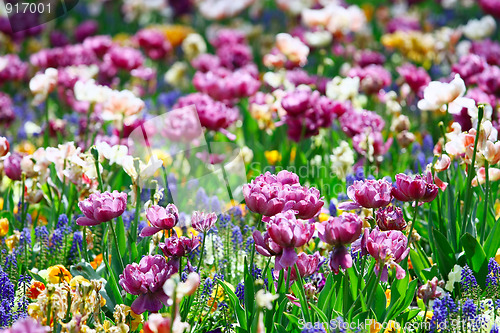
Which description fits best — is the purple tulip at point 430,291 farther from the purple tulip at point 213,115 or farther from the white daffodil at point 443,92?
the purple tulip at point 213,115

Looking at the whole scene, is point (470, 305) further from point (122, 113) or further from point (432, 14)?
point (432, 14)

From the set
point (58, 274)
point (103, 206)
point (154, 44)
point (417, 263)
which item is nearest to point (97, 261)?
point (58, 274)

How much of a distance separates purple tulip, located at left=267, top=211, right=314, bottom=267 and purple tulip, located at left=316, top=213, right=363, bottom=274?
5cm

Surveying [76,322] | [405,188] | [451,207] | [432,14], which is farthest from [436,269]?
[432,14]

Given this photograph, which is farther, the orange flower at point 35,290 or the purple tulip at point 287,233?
the orange flower at point 35,290

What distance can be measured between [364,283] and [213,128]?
4.55 ft

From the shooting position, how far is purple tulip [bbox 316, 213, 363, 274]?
1.46 meters

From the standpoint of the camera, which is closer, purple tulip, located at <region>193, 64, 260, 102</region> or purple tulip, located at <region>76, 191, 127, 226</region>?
purple tulip, located at <region>76, 191, 127, 226</region>

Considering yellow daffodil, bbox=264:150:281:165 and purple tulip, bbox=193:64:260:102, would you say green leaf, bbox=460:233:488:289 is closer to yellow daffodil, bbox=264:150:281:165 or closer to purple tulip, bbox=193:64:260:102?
yellow daffodil, bbox=264:150:281:165


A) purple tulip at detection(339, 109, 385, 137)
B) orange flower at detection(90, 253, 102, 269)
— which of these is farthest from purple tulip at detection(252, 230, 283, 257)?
purple tulip at detection(339, 109, 385, 137)

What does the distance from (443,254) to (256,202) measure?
2.57 feet

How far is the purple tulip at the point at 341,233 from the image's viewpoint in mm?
1459

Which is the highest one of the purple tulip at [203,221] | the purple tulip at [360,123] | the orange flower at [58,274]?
the purple tulip at [203,221]

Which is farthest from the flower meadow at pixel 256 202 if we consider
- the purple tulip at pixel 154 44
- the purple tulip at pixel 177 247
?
the purple tulip at pixel 154 44
